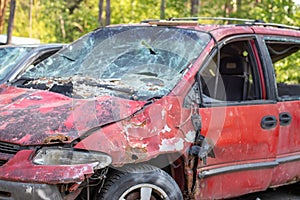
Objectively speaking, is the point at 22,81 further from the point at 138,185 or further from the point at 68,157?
the point at 138,185

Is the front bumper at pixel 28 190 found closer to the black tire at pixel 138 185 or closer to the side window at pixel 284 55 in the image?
the black tire at pixel 138 185

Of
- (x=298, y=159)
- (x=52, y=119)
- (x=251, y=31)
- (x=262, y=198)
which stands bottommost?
(x=262, y=198)

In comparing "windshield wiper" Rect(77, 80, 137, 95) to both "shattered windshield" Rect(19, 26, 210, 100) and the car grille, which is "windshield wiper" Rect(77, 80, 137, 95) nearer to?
"shattered windshield" Rect(19, 26, 210, 100)

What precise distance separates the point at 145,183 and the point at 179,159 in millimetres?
391

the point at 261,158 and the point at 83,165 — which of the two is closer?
the point at 83,165

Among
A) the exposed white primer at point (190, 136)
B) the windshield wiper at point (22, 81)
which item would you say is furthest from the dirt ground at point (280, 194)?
the windshield wiper at point (22, 81)

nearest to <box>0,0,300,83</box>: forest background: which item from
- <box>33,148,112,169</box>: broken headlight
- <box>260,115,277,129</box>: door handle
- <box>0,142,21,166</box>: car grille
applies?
<box>260,115,277,129</box>: door handle

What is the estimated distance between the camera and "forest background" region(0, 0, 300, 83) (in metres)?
10.5

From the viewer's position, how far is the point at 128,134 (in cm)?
313

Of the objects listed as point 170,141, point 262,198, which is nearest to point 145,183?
point 170,141

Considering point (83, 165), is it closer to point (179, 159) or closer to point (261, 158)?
point (179, 159)

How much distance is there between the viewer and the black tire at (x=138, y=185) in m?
3.11

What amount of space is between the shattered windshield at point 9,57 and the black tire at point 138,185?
3.14 m

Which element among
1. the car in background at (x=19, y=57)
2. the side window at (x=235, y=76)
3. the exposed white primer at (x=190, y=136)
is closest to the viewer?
the exposed white primer at (x=190, y=136)
